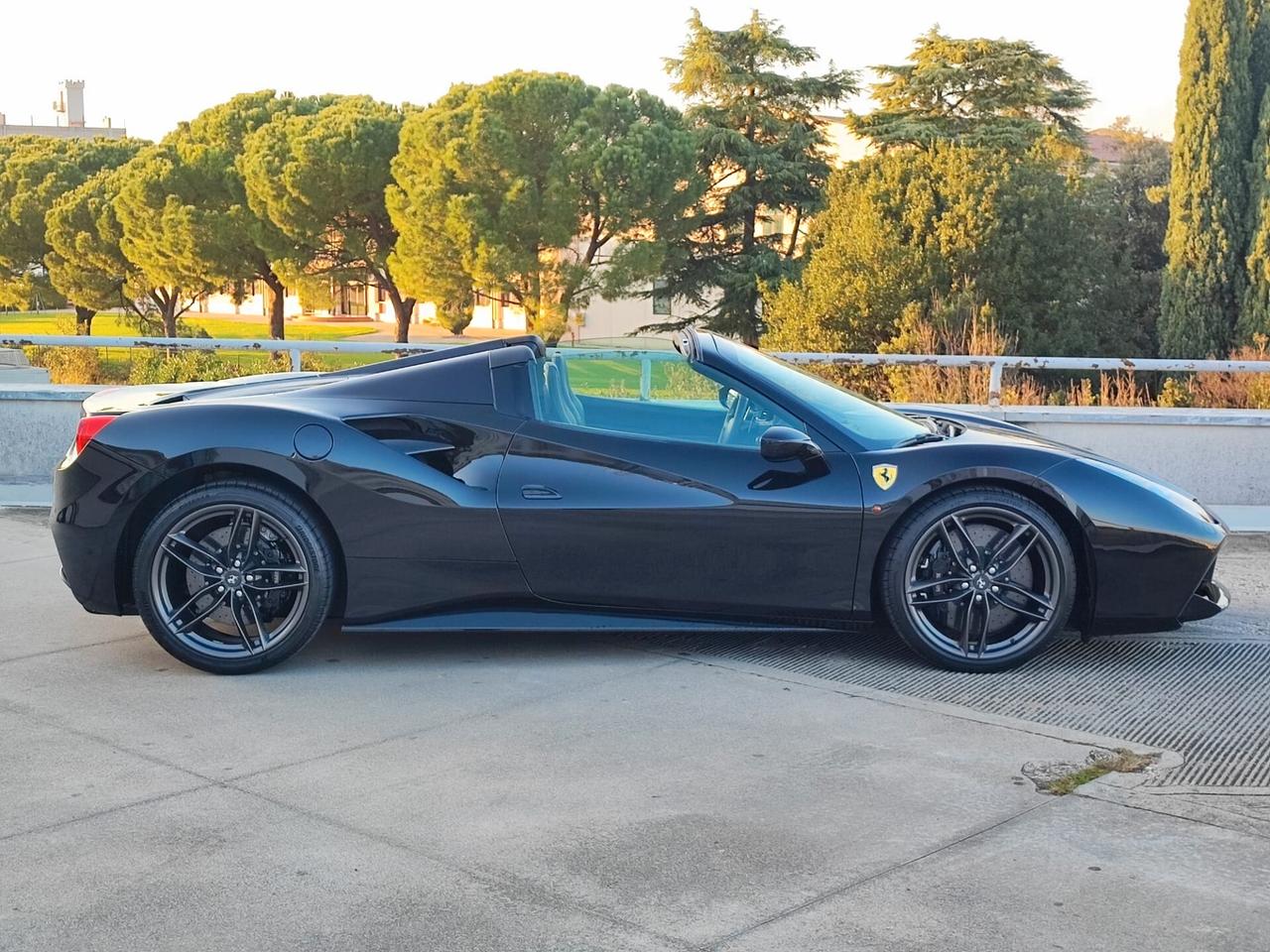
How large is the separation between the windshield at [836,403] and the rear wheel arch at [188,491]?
167 centimetres

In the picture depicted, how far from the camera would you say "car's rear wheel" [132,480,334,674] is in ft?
16.5

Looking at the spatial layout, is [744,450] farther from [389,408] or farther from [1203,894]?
[1203,894]

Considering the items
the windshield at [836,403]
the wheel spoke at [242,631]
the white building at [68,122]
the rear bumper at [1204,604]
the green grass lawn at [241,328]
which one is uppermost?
the white building at [68,122]

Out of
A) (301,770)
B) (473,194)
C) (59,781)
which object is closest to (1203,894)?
(301,770)

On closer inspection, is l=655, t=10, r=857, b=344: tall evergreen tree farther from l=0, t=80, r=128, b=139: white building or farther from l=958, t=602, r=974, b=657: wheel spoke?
l=0, t=80, r=128, b=139: white building

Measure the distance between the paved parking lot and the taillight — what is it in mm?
831

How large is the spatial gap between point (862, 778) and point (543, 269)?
123 feet

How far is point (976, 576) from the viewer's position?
5.10 m

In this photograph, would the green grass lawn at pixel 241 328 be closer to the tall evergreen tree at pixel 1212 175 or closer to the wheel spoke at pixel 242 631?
the tall evergreen tree at pixel 1212 175

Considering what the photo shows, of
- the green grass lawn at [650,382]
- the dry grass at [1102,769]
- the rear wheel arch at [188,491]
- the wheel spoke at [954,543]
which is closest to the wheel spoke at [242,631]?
the rear wheel arch at [188,491]

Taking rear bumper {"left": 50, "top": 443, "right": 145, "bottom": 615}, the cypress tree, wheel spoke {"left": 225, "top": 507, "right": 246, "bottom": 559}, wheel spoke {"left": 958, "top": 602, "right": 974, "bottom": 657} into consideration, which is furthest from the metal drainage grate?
the cypress tree

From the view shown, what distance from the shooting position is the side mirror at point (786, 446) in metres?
5.04

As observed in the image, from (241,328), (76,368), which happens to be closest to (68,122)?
(241,328)

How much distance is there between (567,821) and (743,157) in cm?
4069
